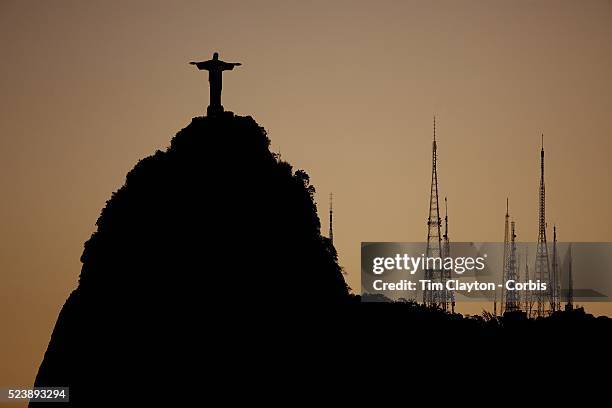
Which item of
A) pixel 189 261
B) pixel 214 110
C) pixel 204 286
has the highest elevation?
pixel 214 110

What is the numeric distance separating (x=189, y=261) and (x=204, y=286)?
2057 mm

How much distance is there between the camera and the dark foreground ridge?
326 feet

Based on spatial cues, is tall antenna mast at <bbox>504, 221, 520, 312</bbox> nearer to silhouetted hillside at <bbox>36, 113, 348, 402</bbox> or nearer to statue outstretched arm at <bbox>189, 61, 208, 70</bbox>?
silhouetted hillside at <bbox>36, 113, 348, 402</bbox>

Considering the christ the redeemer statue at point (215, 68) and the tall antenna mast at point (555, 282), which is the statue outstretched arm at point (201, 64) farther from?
the tall antenna mast at point (555, 282)

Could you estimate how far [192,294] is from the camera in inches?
4043

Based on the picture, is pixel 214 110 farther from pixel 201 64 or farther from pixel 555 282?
pixel 555 282

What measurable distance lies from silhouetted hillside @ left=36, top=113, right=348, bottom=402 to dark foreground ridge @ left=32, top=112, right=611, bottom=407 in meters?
0.09

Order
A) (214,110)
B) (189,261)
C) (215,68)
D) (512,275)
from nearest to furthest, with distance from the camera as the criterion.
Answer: (215,68) → (214,110) → (189,261) → (512,275)

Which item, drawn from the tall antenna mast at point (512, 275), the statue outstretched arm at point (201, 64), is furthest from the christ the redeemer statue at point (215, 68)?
the tall antenna mast at point (512, 275)

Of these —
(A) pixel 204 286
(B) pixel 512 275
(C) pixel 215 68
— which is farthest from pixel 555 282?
(C) pixel 215 68

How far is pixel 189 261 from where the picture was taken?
103 m

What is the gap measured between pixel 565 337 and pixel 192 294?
32925 millimetres

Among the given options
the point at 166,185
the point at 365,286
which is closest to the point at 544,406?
the point at 365,286

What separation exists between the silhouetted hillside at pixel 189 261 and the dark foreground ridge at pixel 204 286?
9 centimetres
